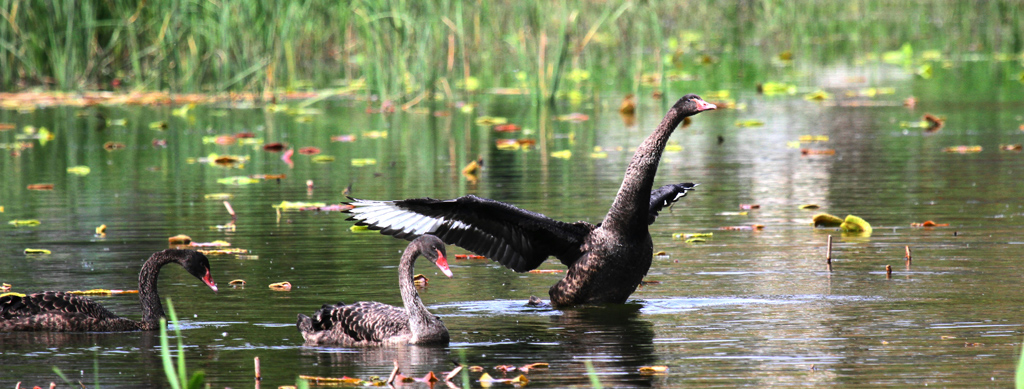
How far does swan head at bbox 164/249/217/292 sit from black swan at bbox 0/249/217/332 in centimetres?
13

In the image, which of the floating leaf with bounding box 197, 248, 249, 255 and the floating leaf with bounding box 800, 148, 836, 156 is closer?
the floating leaf with bounding box 197, 248, 249, 255

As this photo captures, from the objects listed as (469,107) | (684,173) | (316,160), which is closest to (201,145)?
(316,160)

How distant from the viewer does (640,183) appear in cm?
859

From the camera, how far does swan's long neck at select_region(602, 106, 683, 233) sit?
861 centimetres

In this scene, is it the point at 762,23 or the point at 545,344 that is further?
the point at 762,23

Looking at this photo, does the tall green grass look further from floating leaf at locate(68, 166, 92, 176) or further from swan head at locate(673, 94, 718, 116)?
swan head at locate(673, 94, 718, 116)

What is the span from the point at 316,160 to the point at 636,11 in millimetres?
14801

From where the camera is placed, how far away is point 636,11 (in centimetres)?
3045

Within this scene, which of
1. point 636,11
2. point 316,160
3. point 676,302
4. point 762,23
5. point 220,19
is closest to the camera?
point 676,302

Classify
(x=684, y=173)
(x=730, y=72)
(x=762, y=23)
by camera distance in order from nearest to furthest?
1. (x=684, y=173)
2. (x=730, y=72)
3. (x=762, y=23)

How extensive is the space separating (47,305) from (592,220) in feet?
16.1

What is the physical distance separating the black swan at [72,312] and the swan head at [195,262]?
0.13m

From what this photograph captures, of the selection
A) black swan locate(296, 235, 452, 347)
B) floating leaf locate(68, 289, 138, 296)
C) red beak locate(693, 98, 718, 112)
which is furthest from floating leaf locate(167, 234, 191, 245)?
red beak locate(693, 98, 718, 112)

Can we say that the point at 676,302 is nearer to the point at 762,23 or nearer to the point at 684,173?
the point at 684,173
